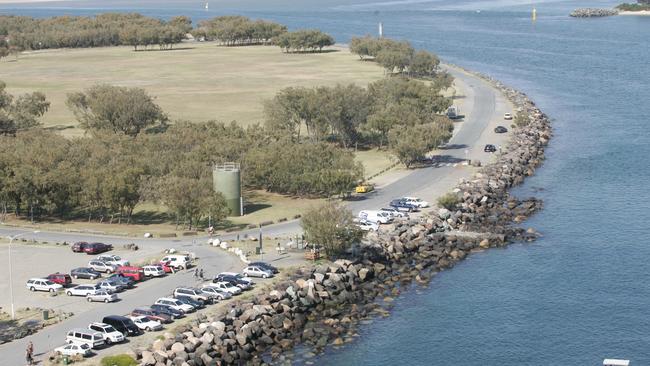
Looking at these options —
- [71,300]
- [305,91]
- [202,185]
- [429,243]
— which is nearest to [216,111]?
[305,91]

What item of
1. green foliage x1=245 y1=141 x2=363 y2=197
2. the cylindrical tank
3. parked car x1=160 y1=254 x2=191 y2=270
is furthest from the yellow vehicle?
parked car x1=160 y1=254 x2=191 y2=270

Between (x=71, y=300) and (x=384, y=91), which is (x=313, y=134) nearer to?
(x=384, y=91)

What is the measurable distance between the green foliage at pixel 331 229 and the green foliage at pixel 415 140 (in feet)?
95.0

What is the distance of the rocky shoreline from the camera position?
5525 cm

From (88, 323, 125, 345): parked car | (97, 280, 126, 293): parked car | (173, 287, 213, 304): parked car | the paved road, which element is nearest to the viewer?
(88, 323, 125, 345): parked car

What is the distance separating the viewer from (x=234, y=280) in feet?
209

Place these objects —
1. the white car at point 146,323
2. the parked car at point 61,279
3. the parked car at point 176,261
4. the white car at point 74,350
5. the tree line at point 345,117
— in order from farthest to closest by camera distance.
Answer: the tree line at point 345,117 → the parked car at point 176,261 → the parked car at point 61,279 → the white car at point 146,323 → the white car at point 74,350

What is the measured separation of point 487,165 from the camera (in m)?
100

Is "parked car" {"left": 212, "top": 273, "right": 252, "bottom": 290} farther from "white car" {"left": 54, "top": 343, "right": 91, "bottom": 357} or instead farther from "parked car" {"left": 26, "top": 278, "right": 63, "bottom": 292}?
"white car" {"left": 54, "top": 343, "right": 91, "bottom": 357}

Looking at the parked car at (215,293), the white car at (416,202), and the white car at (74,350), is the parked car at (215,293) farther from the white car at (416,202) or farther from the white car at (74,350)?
the white car at (416,202)

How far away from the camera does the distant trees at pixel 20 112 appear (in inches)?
4705

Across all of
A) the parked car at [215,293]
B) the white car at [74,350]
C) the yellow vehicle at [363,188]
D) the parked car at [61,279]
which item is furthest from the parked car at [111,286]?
the yellow vehicle at [363,188]

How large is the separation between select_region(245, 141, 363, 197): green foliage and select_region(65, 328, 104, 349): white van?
36.6m

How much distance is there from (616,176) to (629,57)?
102 metres
